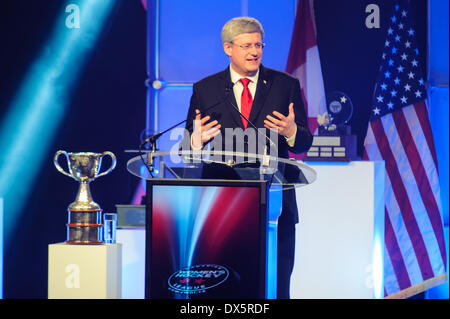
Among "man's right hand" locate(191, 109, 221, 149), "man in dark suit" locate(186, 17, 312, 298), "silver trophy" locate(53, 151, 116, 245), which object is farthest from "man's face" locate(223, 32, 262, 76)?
"silver trophy" locate(53, 151, 116, 245)

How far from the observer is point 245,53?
2.62 m

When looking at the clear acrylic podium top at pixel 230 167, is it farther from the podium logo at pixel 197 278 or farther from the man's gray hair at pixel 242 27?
the man's gray hair at pixel 242 27

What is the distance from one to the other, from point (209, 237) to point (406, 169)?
248cm

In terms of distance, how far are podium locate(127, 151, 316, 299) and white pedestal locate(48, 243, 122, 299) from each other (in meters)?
0.18

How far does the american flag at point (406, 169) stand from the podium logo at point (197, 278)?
7.80ft

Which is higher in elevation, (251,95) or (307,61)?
(307,61)

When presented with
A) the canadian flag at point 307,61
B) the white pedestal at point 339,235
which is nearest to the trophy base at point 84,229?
the white pedestal at point 339,235

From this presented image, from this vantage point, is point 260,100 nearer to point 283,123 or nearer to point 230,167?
point 283,123

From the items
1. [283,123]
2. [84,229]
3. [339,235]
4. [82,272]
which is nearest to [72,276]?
[82,272]

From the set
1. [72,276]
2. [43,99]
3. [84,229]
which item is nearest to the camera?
[72,276]

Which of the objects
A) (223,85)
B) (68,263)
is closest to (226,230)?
(68,263)

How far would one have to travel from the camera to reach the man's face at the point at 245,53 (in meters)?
2.60

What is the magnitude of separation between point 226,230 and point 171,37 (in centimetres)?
296
